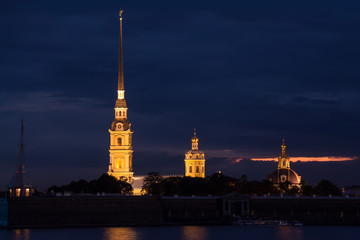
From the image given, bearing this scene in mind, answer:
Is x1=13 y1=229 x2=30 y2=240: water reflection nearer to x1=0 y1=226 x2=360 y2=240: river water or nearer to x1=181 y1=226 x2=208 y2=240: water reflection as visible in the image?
x1=0 y1=226 x2=360 y2=240: river water

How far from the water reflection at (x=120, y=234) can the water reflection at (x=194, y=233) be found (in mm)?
7089

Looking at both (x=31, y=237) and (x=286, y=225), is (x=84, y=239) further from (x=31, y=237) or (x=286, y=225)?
(x=286, y=225)

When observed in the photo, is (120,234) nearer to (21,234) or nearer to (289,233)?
(21,234)

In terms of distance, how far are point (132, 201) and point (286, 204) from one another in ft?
91.2

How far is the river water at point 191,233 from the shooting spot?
475ft

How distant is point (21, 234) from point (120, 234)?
47.3ft

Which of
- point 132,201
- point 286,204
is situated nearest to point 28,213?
point 132,201

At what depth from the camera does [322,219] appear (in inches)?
7087

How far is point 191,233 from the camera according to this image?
15250 centimetres

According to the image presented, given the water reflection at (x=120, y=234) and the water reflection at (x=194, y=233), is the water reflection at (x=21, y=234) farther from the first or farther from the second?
the water reflection at (x=194, y=233)

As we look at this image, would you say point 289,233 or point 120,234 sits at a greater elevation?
point 120,234

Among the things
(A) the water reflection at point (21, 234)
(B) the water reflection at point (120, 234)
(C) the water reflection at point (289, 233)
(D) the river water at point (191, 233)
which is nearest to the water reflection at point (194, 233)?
(D) the river water at point (191, 233)

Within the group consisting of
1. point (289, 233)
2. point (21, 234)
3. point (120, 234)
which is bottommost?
point (289, 233)

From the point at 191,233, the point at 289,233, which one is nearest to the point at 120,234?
the point at 191,233
